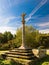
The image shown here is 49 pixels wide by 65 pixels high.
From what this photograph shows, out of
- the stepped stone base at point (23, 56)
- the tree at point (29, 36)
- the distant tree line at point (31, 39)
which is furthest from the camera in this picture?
the distant tree line at point (31, 39)

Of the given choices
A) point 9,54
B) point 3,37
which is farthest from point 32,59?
point 3,37

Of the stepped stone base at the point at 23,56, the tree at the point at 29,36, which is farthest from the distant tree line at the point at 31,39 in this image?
the stepped stone base at the point at 23,56

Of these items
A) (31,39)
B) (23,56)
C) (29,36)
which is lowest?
(23,56)

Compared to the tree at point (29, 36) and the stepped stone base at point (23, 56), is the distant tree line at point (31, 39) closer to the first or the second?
the tree at point (29, 36)

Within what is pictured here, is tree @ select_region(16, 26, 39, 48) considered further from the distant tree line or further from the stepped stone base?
the stepped stone base

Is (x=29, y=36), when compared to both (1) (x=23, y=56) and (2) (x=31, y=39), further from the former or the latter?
(1) (x=23, y=56)

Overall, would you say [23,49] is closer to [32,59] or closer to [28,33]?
[32,59]

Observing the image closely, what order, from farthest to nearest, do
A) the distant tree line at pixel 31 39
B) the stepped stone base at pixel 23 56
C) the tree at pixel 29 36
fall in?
1. the distant tree line at pixel 31 39
2. the tree at pixel 29 36
3. the stepped stone base at pixel 23 56

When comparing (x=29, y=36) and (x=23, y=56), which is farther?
(x=29, y=36)

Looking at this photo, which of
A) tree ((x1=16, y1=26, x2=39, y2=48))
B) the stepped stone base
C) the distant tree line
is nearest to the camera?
the stepped stone base

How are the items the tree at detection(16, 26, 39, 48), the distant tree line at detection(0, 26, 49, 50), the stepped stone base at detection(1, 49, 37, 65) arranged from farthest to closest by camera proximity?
1. the distant tree line at detection(0, 26, 49, 50)
2. the tree at detection(16, 26, 39, 48)
3. the stepped stone base at detection(1, 49, 37, 65)

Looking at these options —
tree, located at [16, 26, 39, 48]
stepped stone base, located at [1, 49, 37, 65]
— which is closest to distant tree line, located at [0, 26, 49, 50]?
tree, located at [16, 26, 39, 48]

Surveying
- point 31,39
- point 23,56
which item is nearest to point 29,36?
point 31,39

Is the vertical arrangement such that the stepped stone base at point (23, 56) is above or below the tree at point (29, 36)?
below
